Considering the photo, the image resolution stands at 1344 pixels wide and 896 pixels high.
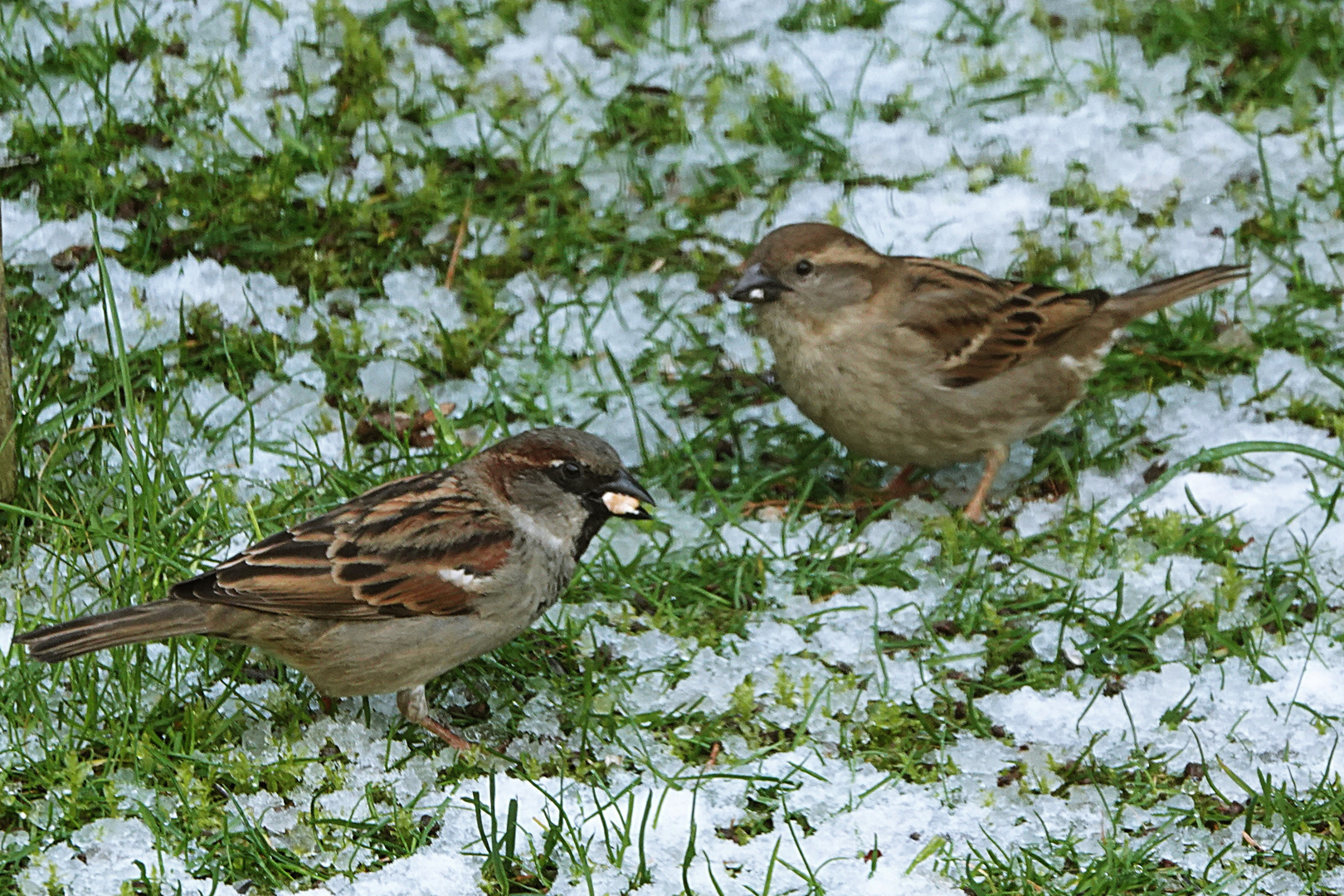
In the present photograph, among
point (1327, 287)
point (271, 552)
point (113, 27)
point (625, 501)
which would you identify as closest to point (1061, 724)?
point (625, 501)

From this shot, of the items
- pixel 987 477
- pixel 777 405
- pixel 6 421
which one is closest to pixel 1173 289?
pixel 987 477

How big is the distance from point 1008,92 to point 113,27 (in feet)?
13.0

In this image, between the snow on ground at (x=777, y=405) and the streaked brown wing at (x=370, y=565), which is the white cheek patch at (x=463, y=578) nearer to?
the streaked brown wing at (x=370, y=565)

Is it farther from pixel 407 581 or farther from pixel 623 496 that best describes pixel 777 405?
pixel 407 581

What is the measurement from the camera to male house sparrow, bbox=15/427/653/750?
13.9ft

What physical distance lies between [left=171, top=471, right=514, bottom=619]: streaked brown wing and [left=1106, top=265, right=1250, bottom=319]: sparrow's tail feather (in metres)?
2.64

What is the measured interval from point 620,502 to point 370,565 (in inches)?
28.1

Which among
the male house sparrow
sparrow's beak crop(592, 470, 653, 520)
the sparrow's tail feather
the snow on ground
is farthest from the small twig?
the sparrow's tail feather

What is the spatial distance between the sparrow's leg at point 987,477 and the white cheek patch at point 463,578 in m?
2.00

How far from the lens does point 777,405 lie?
6.29 m

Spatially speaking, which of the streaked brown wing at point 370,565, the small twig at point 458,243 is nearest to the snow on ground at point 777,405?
the small twig at point 458,243

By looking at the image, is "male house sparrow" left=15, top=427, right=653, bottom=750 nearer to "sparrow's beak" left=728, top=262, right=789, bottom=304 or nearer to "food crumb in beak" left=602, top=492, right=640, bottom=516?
"food crumb in beak" left=602, top=492, right=640, bottom=516

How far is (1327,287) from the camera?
6602 millimetres

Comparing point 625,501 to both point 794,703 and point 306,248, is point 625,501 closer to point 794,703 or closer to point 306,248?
point 794,703
